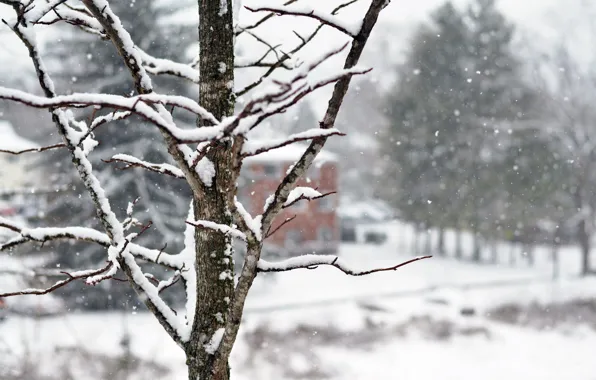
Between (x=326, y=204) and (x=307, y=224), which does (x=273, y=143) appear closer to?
(x=307, y=224)

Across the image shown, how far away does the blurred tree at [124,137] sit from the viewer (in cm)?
853

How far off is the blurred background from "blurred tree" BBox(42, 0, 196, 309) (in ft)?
0.12

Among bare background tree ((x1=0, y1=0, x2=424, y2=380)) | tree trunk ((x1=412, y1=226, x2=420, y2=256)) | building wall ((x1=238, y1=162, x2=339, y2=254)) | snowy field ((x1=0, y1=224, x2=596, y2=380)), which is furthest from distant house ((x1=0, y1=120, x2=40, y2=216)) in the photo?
tree trunk ((x1=412, y1=226, x2=420, y2=256))

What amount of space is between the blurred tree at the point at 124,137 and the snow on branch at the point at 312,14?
7.41 meters

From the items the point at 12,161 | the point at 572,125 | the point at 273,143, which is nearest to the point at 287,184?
the point at 273,143

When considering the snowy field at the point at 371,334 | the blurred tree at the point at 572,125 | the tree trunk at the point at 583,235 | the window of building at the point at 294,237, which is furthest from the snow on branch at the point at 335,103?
the tree trunk at the point at 583,235

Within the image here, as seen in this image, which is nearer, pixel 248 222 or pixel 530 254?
pixel 248 222

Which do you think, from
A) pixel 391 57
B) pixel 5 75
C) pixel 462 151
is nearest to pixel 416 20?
pixel 391 57

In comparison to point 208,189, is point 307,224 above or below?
above

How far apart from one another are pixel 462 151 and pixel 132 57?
16110mm

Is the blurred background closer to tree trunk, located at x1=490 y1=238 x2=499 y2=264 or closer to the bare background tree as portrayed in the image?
tree trunk, located at x1=490 y1=238 x2=499 y2=264

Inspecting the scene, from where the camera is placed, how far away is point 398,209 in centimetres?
1753

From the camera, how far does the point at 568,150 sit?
16156 millimetres

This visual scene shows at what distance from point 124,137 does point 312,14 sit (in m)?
8.29
